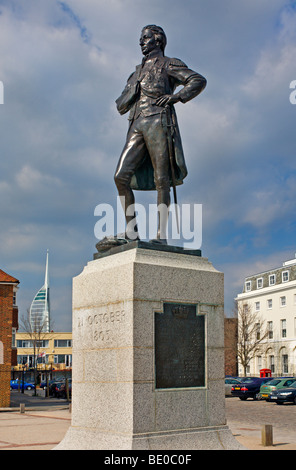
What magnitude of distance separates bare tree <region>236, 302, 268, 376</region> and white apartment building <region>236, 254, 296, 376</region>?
2.09ft

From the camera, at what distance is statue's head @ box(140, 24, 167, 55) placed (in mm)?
9836

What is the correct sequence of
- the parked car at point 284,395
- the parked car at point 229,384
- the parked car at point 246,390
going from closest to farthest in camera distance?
1. the parked car at point 284,395
2. the parked car at point 246,390
3. the parked car at point 229,384

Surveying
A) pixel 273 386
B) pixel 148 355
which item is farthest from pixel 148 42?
pixel 273 386

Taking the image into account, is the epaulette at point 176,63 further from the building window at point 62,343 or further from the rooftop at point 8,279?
the building window at point 62,343

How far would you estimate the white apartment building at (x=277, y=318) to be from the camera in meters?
66.6

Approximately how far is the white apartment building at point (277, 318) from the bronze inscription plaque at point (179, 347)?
58.8 metres

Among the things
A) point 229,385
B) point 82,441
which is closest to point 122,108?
point 82,441

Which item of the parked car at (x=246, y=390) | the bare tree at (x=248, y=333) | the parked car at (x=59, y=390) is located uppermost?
the bare tree at (x=248, y=333)

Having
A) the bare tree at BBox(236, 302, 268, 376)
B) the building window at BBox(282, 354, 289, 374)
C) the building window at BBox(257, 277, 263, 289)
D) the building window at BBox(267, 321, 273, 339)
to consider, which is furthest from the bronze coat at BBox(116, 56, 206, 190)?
the building window at BBox(257, 277, 263, 289)

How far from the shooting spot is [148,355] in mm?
7855

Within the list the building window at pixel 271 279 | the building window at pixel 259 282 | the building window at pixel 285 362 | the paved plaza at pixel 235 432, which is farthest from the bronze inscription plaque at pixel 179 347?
the building window at pixel 259 282

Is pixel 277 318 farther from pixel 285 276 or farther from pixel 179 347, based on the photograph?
pixel 179 347

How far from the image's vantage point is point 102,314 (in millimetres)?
8430

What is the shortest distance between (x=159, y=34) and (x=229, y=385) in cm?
3537
